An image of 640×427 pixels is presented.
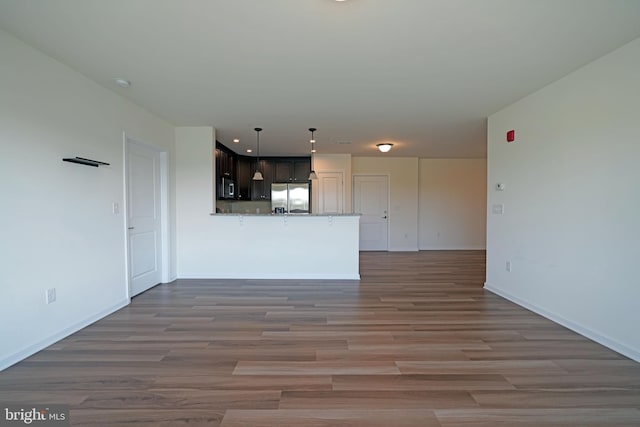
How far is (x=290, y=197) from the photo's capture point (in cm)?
696

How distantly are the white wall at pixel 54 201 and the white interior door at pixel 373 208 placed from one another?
5.35 metres

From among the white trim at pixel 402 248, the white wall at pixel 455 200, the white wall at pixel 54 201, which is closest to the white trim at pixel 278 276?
the white wall at pixel 54 201

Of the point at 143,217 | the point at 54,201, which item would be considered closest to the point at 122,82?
the point at 54,201

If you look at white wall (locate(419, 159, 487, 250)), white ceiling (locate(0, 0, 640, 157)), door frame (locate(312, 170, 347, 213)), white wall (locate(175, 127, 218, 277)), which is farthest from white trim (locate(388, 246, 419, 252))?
white wall (locate(175, 127, 218, 277))

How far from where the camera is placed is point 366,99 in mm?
3473

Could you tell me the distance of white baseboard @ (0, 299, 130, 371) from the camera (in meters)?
2.17

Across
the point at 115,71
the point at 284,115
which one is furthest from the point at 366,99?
the point at 115,71

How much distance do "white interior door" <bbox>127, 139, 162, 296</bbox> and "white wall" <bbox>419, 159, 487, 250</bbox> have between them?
6182mm

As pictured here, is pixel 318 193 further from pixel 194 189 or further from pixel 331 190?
pixel 194 189

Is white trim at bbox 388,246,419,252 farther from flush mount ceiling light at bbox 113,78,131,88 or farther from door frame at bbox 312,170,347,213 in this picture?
flush mount ceiling light at bbox 113,78,131,88

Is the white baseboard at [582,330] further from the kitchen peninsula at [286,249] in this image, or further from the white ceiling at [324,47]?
the white ceiling at [324,47]

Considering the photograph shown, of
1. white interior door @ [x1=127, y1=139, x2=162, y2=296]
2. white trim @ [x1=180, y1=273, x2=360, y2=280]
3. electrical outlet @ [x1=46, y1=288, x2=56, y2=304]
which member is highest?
white interior door @ [x1=127, y1=139, x2=162, y2=296]

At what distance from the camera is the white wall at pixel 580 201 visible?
2.36 m

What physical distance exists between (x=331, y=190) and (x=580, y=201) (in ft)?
16.1
